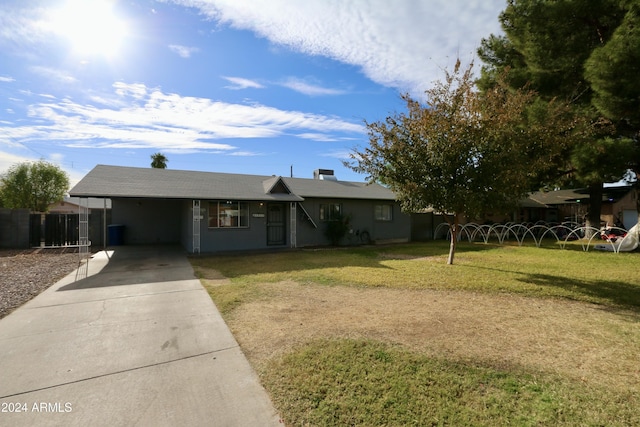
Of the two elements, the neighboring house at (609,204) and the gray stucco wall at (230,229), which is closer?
the gray stucco wall at (230,229)

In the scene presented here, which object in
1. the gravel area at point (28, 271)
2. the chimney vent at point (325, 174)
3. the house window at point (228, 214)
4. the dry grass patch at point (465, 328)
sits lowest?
the dry grass patch at point (465, 328)

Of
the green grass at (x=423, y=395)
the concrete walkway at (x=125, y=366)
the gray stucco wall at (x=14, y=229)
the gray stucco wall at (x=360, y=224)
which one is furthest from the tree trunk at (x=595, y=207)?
the gray stucco wall at (x=14, y=229)

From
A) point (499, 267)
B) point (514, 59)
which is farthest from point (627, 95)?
point (499, 267)

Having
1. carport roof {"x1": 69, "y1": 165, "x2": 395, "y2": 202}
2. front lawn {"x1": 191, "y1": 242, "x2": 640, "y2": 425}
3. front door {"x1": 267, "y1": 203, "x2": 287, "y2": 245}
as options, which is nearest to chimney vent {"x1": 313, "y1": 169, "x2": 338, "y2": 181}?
carport roof {"x1": 69, "y1": 165, "x2": 395, "y2": 202}

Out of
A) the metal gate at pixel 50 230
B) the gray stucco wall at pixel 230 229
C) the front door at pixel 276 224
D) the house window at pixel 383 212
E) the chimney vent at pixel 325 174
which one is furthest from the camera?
the chimney vent at pixel 325 174

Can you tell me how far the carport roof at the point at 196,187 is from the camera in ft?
36.3

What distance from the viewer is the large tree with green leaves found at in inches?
425

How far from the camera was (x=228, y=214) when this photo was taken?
43.4 ft

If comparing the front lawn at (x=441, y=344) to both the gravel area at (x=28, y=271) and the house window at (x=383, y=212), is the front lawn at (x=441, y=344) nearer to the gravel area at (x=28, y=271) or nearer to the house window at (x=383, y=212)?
the gravel area at (x=28, y=271)

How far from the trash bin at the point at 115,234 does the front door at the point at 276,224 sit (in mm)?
8114

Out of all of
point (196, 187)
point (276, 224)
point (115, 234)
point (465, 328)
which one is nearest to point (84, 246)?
point (196, 187)

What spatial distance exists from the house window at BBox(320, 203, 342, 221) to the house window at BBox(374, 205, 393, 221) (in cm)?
257

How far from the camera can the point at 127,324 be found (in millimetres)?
4738

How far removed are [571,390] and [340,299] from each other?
3.79 meters
